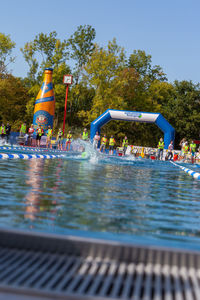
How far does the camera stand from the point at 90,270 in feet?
7.45

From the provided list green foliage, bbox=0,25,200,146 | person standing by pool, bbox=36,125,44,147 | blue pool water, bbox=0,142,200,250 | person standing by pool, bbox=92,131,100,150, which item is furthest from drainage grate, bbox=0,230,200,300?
green foliage, bbox=0,25,200,146

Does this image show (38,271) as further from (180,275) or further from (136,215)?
(136,215)

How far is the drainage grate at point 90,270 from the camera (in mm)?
1955

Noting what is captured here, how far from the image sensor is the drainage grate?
6.41 feet

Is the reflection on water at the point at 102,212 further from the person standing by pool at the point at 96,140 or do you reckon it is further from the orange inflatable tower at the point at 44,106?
the orange inflatable tower at the point at 44,106

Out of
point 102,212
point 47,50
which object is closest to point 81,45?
point 47,50

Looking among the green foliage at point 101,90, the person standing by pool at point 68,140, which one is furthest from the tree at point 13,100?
the person standing by pool at point 68,140

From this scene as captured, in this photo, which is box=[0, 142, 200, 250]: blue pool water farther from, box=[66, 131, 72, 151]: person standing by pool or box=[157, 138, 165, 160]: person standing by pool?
box=[66, 131, 72, 151]: person standing by pool

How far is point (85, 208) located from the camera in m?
4.54

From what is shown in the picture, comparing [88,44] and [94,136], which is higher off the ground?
[88,44]

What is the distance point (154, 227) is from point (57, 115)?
4590 cm

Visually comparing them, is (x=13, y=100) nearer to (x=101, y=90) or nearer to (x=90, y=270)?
(x=101, y=90)

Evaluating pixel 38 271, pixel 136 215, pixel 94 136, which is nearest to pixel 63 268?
pixel 38 271

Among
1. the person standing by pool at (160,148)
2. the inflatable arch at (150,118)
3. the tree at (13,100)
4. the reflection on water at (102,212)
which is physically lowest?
the reflection on water at (102,212)
